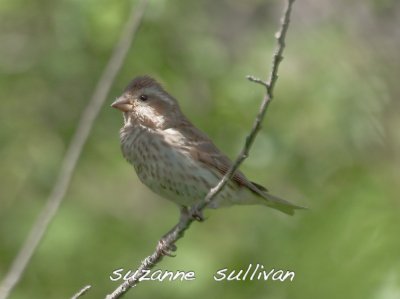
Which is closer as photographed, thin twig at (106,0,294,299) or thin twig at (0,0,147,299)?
thin twig at (106,0,294,299)

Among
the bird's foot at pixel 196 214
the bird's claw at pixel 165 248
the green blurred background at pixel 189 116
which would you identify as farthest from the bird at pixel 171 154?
the bird's foot at pixel 196 214

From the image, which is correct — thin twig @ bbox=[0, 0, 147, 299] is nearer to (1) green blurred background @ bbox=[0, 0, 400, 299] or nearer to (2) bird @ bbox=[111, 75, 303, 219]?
(2) bird @ bbox=[111, 75, 303, 219]

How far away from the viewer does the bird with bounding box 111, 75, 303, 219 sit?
6.12m

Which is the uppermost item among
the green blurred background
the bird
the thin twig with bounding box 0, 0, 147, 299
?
the green blurred background

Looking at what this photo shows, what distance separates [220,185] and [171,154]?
185 centimetres

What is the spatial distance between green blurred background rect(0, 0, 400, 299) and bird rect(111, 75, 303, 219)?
86cm

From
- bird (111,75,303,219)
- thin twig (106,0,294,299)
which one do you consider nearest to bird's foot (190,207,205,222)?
thin twig (106,0,294,299)

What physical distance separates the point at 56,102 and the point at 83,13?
1.12m

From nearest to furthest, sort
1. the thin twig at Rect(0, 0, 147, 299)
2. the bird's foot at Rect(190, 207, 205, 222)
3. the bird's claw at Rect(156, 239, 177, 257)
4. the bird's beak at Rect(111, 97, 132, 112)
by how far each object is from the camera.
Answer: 1. the thin twig at Rect(0, 0, 147, 299)
2. the bird's foot at Rect(190, 207, 205, 222)
3. the bird's claw at Rect(156, 239, 177, 257)
4. the bird's beak at Rect(111, 97, 132, 112)

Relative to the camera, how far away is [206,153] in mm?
6457

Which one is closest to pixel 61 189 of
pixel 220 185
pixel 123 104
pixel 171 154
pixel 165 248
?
pixel 220 185

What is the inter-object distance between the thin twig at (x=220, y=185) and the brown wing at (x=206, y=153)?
2.96ft

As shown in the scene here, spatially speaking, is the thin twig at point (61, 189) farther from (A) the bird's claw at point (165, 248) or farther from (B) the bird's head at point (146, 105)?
(B) the bird's head at point (146, 105)

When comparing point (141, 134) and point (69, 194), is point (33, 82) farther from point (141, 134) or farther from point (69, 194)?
point (141, 134)
